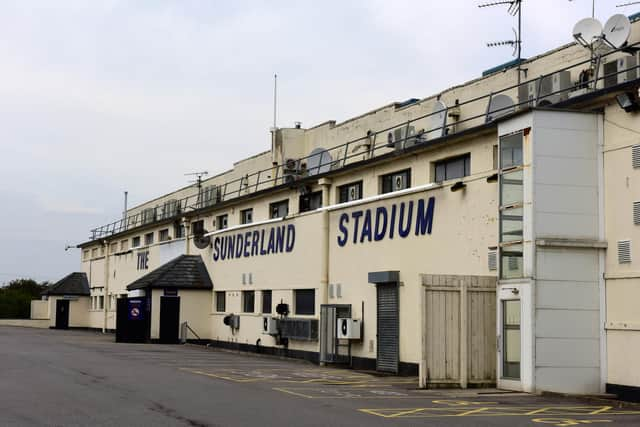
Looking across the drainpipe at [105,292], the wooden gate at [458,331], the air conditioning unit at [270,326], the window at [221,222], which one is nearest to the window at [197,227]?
the window at [221,222]

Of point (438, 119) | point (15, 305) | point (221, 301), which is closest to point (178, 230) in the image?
point (221, 301)

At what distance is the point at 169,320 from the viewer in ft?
132

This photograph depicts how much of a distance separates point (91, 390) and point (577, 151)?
11463 millimetres

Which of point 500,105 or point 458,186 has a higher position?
point 500,105

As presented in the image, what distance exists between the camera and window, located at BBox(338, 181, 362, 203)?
29.0 meters

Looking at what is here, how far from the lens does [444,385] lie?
2042cm

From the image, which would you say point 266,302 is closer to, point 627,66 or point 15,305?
point 627,66

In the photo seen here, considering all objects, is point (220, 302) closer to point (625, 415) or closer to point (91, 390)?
point (91, 390)

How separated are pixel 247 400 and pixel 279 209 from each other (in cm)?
1879

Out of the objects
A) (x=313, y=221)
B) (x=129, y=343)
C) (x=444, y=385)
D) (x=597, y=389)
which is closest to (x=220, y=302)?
(x=129, y=343)

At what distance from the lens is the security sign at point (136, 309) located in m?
40.5

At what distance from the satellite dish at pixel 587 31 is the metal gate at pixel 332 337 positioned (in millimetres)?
11220

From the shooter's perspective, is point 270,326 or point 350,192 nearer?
point 350,192

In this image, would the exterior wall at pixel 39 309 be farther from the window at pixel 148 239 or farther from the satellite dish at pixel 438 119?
the satellite dish at pixel 438 119
